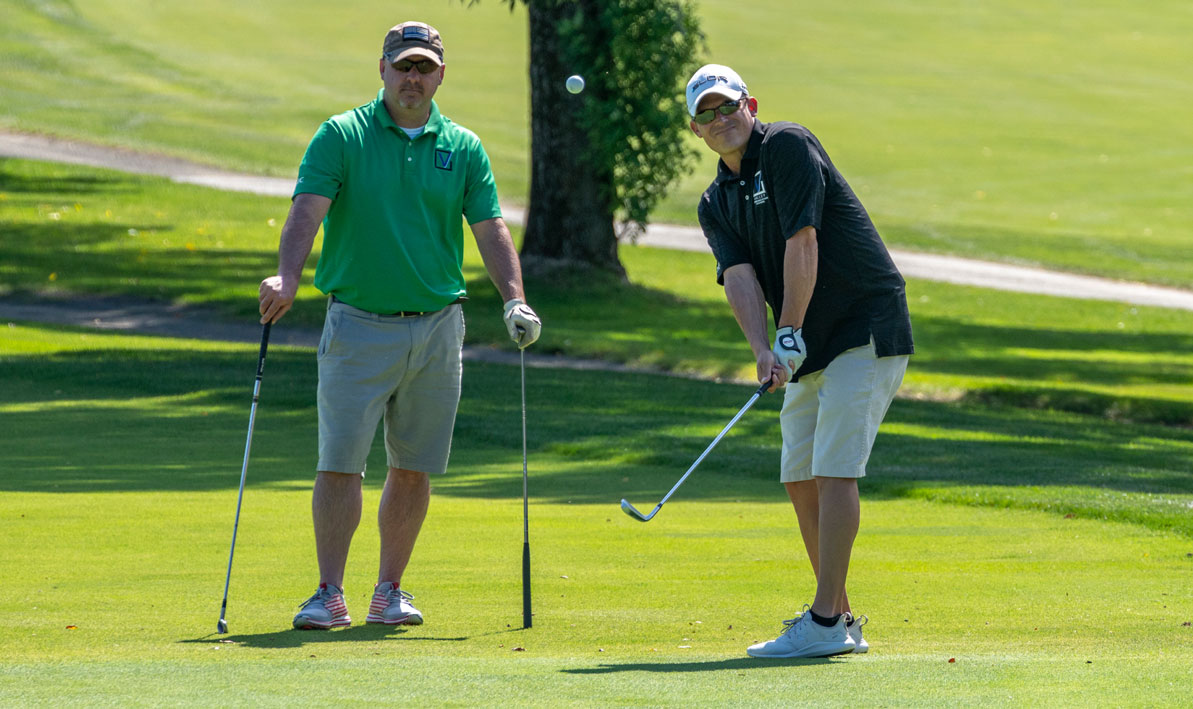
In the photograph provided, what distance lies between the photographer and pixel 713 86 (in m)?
5.46

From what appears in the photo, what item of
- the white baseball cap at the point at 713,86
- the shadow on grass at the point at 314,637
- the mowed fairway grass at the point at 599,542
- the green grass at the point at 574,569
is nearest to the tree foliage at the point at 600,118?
the mowed fairway grass at the point at 599,542

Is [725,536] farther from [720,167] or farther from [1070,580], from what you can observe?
[720,167]

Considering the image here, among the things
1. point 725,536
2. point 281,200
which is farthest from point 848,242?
point 281,200

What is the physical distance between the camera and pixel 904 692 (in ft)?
14.4

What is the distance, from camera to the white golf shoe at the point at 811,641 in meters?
5.28

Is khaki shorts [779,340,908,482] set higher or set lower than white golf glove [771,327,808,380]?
lower

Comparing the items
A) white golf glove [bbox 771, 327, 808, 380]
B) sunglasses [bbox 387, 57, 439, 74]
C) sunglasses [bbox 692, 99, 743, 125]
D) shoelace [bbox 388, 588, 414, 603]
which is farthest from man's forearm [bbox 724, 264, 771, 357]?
shoelace [bbox 388, 588, 414, 603]

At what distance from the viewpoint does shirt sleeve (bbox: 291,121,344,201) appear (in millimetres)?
5680

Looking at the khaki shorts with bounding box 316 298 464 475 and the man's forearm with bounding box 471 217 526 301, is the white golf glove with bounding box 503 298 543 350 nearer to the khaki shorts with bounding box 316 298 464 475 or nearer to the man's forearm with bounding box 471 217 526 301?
the man's forearm with bounding box 471 217 526 301

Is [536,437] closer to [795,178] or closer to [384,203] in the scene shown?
[384,203]

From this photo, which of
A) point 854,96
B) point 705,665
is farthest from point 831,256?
point 854,96

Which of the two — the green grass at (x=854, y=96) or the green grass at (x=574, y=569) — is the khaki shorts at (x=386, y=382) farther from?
the green grass at (x=854, y=96)

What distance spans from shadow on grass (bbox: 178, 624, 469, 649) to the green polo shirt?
3.60 feet

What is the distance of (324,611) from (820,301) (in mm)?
1962
